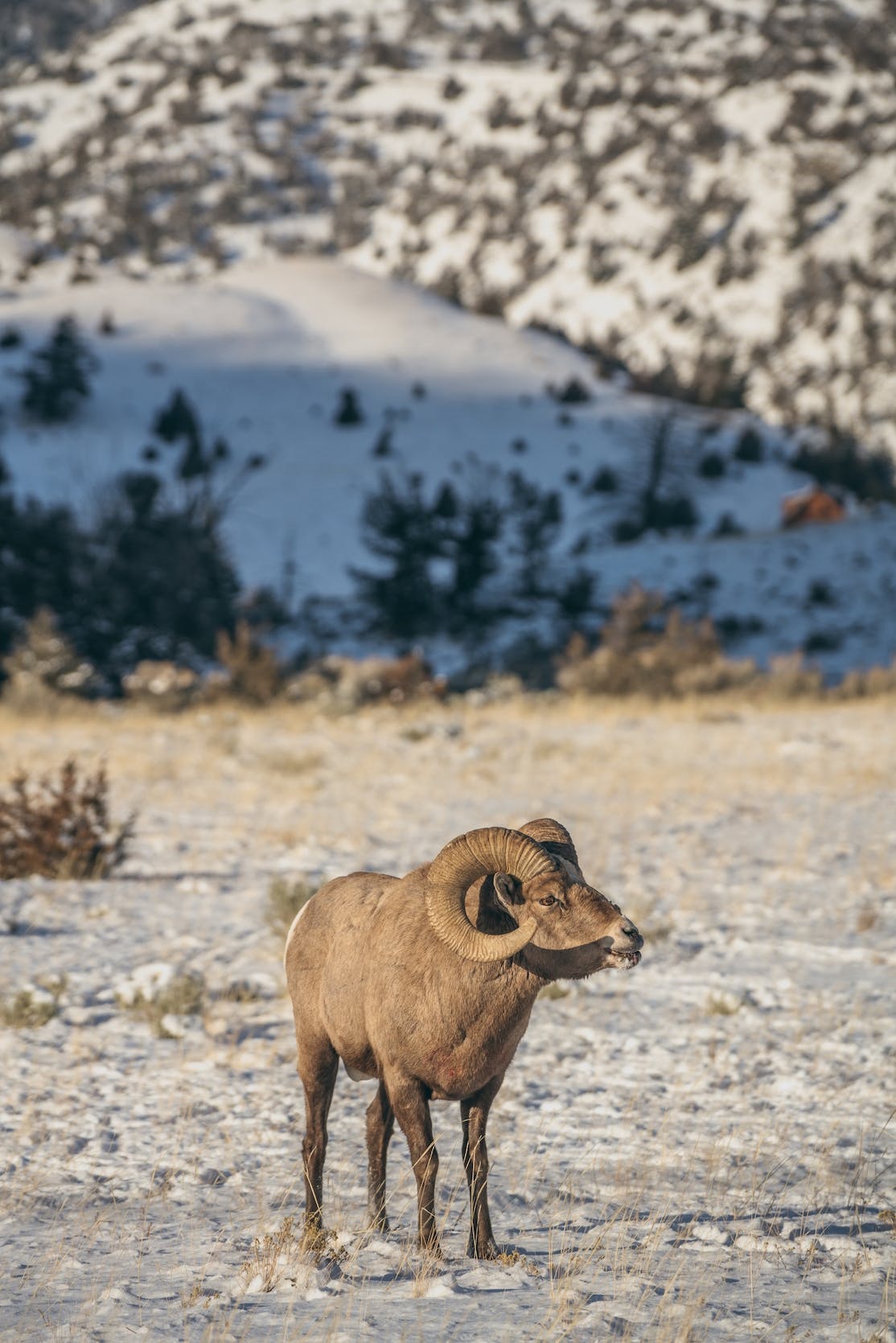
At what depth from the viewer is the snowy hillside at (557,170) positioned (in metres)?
56.3

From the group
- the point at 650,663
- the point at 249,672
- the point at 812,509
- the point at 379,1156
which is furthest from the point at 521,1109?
the point at 812,509

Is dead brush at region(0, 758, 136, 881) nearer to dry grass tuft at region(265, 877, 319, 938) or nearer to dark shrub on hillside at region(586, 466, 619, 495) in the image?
dry grass tuft at region(265, 877, 319, 938)

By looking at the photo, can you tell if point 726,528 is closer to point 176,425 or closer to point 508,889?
point 176,425

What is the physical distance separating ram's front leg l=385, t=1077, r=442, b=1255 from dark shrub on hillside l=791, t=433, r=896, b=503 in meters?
40.6

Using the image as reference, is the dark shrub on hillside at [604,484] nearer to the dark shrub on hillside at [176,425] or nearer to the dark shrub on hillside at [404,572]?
the dark shrub on hillside at [404,572]

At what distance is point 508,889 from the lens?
359cm

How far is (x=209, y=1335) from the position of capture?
3.22 m

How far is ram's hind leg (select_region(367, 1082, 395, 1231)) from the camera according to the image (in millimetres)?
4016

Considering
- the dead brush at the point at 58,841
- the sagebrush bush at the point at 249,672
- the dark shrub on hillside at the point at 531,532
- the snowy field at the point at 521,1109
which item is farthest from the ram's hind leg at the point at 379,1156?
the dark shrub on hillside at the point at 531,532

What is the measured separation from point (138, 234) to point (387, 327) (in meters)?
20.2

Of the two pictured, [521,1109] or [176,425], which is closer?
[521,1109]

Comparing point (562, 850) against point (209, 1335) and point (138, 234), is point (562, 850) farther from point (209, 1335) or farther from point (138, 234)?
point (138, 234)

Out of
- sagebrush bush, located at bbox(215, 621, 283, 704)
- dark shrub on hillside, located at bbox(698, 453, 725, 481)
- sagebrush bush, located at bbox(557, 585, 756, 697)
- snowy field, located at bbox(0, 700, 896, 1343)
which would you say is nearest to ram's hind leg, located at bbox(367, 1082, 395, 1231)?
snowy field, located at bbox(0, 700, 896, 1343)

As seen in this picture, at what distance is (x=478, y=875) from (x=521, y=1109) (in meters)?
2.22
